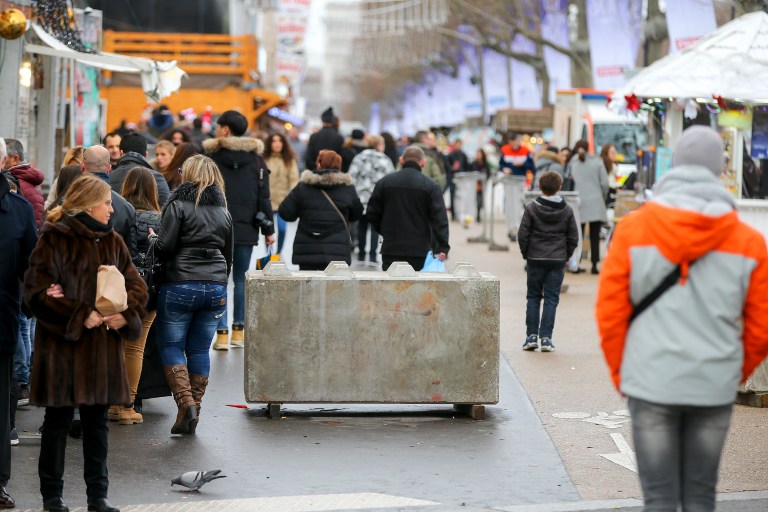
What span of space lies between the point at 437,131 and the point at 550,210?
27059mm

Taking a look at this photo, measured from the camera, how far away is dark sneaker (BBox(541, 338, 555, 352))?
12.6 m

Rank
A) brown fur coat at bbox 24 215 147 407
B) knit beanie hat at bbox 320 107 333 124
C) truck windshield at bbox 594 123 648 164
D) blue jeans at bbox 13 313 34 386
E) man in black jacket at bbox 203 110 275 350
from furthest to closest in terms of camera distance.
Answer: truck windshield at bbox 594 123 648 164 < knit beanie hat at bbox 320 107 333 124 < man in black jacket at bbox 203 110 275 350 < blue jeans at bbox 13 313 34 386 < brown fur coat at bbox 24 215 147 407

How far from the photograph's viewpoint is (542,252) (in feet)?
40.2

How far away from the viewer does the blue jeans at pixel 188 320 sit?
866cm

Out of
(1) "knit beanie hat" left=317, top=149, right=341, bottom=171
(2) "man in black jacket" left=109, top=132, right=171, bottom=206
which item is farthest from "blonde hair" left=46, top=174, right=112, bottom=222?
(1) "knit beanie hat" left=317, top=149, right=341, bottom=171

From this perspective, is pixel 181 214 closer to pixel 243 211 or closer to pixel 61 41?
pixel 243 211

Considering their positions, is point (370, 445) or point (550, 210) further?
point (550, 210)

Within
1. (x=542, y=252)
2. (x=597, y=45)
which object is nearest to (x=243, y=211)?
(x=542, y=252)

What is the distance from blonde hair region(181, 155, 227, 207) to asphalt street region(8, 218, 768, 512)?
1497 mm

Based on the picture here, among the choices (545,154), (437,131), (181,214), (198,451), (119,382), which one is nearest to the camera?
(119,382)

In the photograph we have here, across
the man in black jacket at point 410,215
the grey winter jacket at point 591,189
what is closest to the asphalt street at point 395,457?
the man in black jacket at point 410,215

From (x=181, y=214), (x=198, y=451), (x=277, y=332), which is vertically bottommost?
(x=198, y=451)

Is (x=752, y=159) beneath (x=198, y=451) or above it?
above

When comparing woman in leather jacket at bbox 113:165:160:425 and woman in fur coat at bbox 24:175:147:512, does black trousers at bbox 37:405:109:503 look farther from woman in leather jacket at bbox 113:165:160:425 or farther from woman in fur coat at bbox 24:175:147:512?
woman in leather jacket at bbox 113:165:160:425
